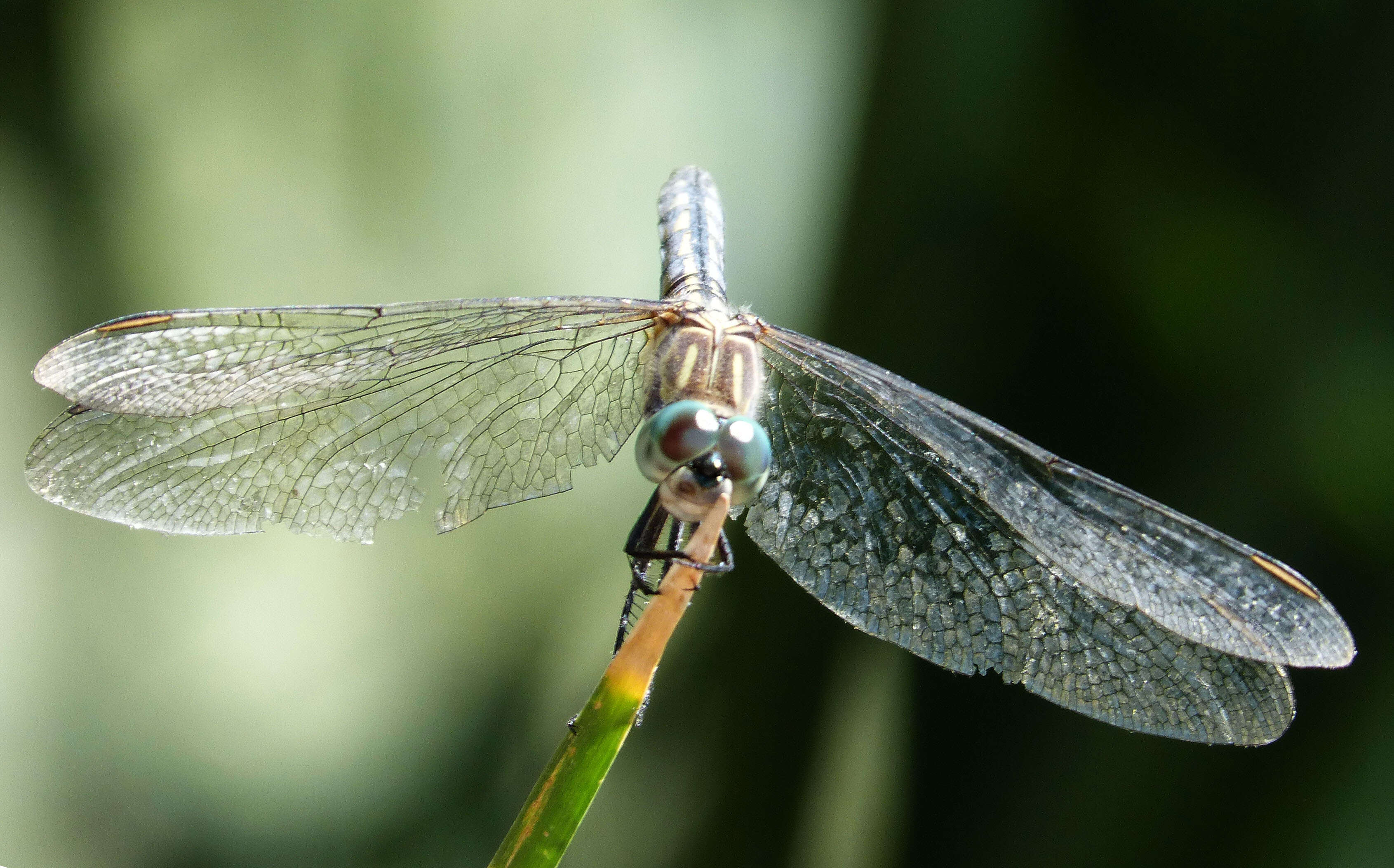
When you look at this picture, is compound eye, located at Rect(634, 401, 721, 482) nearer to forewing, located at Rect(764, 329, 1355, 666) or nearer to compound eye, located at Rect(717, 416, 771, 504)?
compound eye, located at Rect(717, 416, 771, 504)

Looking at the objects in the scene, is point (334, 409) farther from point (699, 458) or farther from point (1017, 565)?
point (1017, 565)

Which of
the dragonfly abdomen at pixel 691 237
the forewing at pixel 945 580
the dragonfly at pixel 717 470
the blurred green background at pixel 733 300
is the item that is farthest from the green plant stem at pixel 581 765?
the blurred green background at pixel 733 300

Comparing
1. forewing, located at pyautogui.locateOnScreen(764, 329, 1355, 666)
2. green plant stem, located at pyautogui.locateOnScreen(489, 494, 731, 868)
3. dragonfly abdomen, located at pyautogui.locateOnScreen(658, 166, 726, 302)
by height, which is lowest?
green plant stem, located at pyautogui.locateOnScreen(489, 494, 731, 868)

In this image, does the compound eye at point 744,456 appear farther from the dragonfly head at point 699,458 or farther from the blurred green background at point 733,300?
the blurred green background at point 733,300

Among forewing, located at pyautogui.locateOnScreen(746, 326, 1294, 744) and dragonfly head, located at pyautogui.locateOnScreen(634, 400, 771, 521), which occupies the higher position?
dragonfly head, located at pyautogui.locateOnScreen(634, 400, 771, 521)

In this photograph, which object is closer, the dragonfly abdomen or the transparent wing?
the transparent wing

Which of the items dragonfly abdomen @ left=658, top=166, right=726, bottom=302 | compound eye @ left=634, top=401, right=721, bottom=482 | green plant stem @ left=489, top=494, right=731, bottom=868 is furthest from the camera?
dragonfly abdomen @ left=658, top=166, right=726, bottom=302

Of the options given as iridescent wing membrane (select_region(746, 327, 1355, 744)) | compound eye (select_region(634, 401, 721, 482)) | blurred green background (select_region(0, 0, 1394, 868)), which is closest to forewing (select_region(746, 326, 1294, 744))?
iridescent wing membrane (select_region(746, 327, 1355, 744))

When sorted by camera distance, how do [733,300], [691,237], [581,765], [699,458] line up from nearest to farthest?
[581,765], [699,458], [691,237], [733,300]

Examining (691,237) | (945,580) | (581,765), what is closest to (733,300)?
(691,237)
